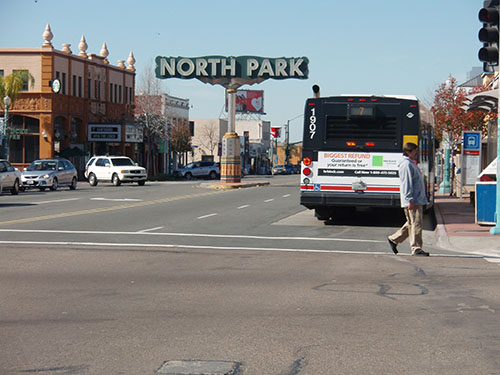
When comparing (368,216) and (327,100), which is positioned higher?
(327,100)

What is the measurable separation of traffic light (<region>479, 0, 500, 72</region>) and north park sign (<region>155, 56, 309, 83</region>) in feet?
117

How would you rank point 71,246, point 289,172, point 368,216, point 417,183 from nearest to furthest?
point 417,183 → point 71,246 → point 368,216 → point 289,172

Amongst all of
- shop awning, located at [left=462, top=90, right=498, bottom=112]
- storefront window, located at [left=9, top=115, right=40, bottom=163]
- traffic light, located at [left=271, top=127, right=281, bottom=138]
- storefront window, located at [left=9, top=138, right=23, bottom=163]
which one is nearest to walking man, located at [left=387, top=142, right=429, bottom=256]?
shop awning, located at [left=462, top=90, right=498, bottom=112]

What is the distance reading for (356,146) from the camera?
20.2m

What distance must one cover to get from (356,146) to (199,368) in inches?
570

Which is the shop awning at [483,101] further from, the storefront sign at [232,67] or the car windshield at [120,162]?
the car windshield at [120,162]

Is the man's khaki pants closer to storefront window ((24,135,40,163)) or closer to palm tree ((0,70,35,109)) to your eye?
palm tree ((0,70,35,109))

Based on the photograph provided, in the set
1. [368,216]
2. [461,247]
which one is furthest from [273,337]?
[368,216]

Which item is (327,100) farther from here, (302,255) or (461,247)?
(302,255)

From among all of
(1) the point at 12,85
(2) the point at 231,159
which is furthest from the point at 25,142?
(2) the point at 231,159

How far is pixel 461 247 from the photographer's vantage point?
52.7 ft

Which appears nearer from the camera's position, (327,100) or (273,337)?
(273,337)

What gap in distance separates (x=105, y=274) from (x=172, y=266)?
4.27 ft

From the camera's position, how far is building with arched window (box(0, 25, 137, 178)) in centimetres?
6209
